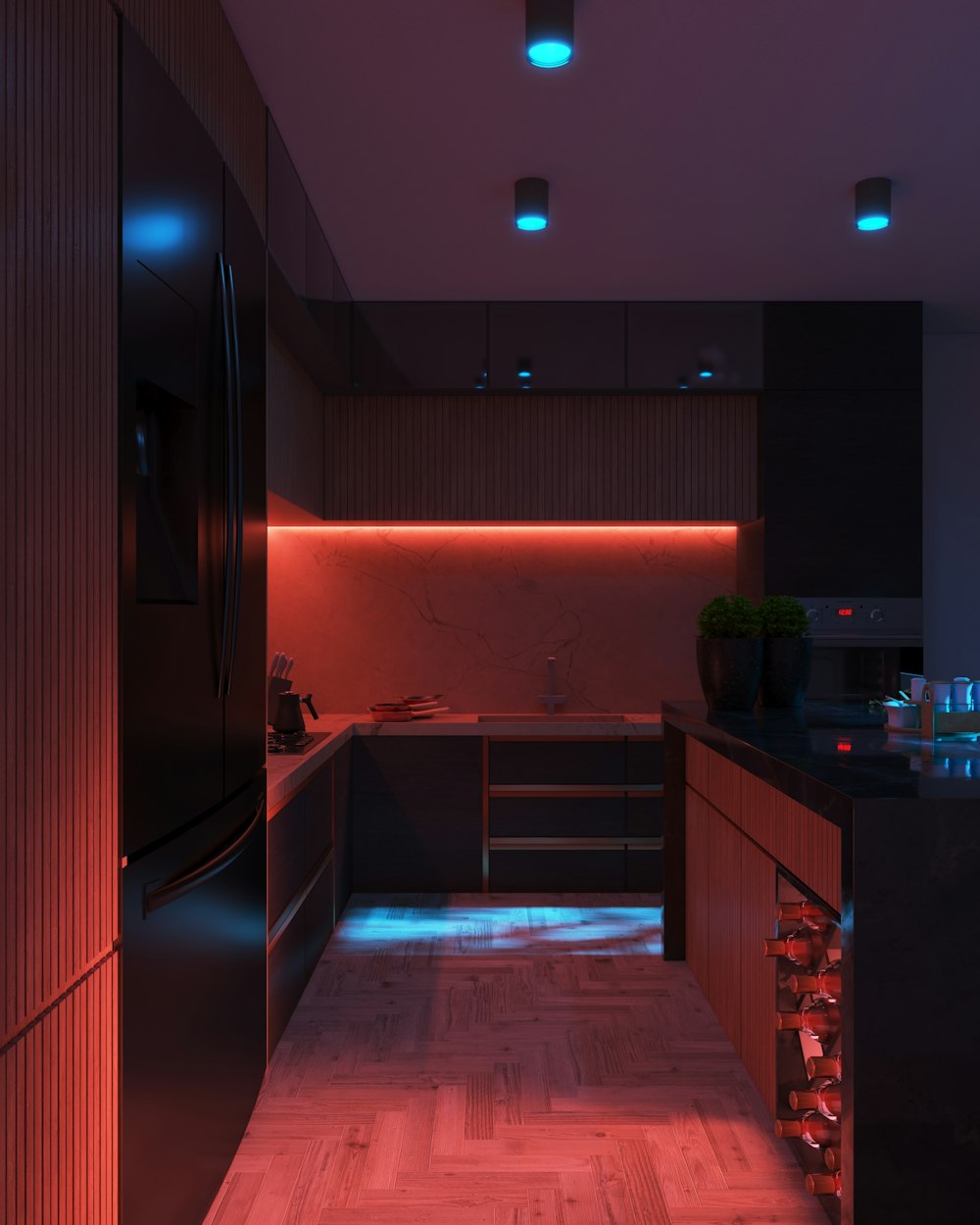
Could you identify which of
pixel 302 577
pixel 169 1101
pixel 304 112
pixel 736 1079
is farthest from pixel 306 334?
pixel 736 1079

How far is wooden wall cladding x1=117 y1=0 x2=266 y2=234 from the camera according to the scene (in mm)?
1754

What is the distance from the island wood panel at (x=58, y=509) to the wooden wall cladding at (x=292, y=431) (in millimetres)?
1585

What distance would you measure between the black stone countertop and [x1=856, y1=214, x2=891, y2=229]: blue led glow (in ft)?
5.32

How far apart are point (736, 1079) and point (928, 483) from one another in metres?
3.28

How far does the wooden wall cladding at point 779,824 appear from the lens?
72.4 inches

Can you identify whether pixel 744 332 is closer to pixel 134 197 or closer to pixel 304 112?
pixel 304 112

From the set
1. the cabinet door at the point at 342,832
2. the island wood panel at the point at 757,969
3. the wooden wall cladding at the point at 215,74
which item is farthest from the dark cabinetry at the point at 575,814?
the wooden wall cladding at the point at 215,74

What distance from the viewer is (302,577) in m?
4.77

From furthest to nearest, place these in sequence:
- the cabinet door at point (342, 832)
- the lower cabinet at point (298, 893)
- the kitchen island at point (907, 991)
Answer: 1. the cabinet door at point (342, 832)
2. the lower cabinet at point (298, 893)
3. the kitchen island at point (907, 991)

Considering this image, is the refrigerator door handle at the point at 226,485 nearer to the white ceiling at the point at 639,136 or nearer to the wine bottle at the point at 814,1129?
the white ceiling at the point at 639,136

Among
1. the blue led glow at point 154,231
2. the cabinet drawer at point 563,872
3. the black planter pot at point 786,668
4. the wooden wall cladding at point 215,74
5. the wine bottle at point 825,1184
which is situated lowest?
the cabinet drawer at point 563,872

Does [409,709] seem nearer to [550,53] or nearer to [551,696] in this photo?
[551,696]

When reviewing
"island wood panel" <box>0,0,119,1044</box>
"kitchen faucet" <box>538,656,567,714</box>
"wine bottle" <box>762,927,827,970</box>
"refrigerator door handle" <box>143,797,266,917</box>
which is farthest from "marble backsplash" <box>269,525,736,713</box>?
"island wood panel" <box>0,0,119,1044</box>

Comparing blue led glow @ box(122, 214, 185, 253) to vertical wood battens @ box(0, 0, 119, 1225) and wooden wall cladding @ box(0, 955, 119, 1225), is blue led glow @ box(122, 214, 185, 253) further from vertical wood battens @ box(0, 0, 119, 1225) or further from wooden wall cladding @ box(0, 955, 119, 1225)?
wooden wall cladding @ box(0, 955, 119, 1225)
